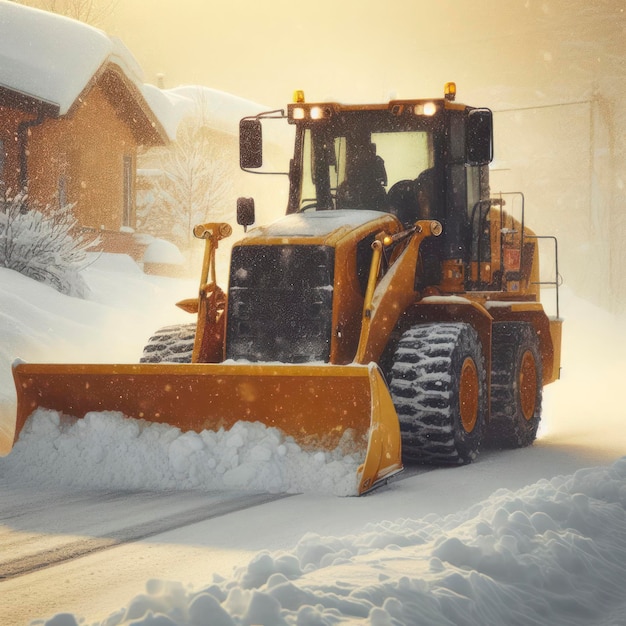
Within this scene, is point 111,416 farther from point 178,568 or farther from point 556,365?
point 556,365

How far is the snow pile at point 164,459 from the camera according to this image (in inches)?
279

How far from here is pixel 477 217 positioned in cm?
995

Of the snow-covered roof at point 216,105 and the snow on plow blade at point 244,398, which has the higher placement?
the snow-covered roof at point 216,105

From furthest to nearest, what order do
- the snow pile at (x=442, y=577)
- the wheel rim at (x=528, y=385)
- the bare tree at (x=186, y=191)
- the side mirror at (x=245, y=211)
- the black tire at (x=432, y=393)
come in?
1. the bare tree at (x=186, y=191)
2. the wheel rim at (x=528, y=385)
3. the side mirror at (x=245, y=211)
4. the black tire at (x=432, y=393)
5. the snow pile at (x=442, y=577)

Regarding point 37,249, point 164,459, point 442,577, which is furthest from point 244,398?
point 37,249

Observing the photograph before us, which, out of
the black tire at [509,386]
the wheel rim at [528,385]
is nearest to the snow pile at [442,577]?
the black tire at [509,386]

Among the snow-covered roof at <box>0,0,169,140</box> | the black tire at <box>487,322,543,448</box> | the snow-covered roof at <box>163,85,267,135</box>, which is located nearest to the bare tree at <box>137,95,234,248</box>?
the snow-covered roof at <box>163,85,267,135</box>

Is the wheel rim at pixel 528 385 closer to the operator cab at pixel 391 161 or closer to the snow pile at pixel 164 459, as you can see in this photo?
the operator cab at pixel 391 161

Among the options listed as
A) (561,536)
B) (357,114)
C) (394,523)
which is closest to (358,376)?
(394,523)

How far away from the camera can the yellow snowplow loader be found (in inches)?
291

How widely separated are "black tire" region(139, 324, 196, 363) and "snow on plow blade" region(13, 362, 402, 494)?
3.86ft

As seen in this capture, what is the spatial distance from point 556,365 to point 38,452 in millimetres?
5821

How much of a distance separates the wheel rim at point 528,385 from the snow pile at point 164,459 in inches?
140

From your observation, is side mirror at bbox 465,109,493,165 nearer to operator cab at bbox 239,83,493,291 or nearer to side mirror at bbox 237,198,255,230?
operator cab at bbox 239,83,493,291
